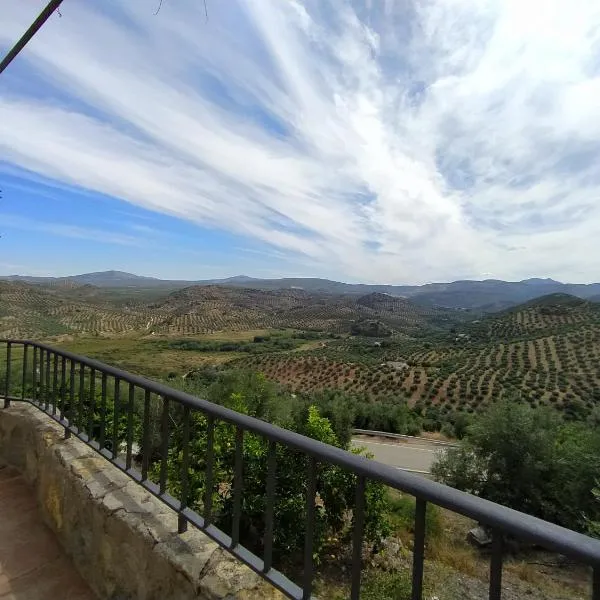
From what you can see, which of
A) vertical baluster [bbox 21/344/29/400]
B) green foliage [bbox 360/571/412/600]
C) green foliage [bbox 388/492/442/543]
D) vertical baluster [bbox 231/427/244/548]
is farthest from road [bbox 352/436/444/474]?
vertical baluster [bbox 231/427/244/548]

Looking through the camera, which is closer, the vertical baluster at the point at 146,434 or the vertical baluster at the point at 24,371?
the vertical baluster at the point at 146,434

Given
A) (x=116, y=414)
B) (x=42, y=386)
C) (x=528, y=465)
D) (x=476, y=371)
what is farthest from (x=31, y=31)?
(x=476, y=371)

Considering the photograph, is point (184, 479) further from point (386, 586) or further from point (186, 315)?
point (186, 315)

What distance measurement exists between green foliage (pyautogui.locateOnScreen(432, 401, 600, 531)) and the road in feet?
20.8

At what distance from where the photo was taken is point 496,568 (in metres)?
1.09

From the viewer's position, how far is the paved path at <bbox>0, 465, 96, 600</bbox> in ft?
8.45

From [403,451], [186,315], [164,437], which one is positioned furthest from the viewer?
[186,315]

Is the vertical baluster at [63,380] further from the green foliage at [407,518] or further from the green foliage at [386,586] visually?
the green foliage at [407,518]

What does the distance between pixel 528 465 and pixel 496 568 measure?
1646 cm

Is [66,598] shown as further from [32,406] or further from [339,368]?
[339,368]

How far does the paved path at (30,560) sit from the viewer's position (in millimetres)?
2574

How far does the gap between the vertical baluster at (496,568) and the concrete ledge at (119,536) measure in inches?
37.2

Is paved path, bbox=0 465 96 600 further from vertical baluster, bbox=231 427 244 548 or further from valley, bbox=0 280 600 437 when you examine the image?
valley, bbox=0 280 600 437

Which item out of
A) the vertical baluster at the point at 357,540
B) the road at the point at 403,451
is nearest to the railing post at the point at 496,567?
the vertical baluster at the point at 357,540
